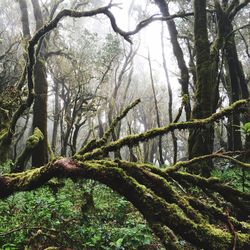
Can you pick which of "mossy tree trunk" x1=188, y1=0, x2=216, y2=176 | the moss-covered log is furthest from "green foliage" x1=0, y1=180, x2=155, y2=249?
"mossy tree trunk" x1=188, y1=0, x2=216, y2=176

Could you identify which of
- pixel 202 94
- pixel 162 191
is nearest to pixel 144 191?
pixel 162 191

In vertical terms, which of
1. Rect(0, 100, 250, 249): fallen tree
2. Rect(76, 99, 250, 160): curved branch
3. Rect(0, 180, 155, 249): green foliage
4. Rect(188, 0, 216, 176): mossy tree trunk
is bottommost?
Rect(0, 180, 155, 249): green foliage

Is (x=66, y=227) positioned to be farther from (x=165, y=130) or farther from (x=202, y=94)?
(x=202, y=94)

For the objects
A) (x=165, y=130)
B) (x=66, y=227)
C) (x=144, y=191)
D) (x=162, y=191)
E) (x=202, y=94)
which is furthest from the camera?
(x=202, y=94)

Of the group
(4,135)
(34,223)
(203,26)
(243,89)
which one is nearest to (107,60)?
(243,89)

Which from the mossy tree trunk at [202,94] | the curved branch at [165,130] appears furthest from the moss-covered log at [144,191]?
the mossy tree trunk at [202,94]

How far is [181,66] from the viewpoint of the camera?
424 inches

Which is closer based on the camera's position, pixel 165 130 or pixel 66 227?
pixel 165 130

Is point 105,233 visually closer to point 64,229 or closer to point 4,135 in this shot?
point 64,229

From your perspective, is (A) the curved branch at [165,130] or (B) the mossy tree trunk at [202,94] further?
(B) the mossy tree trunk at [202,94]

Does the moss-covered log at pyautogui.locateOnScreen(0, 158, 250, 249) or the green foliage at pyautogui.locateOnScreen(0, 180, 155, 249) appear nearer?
the moss-covered log at pyautogui.locateOnScreen(0, 158, 250, 249)

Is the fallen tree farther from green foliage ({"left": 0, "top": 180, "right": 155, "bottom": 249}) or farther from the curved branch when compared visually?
green foliage ({"left": 0, "top": 180, "right": 155, "bottom": 249})

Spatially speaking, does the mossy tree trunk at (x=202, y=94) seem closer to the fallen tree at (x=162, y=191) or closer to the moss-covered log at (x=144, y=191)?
the fallen tree at (x=162, y=191)

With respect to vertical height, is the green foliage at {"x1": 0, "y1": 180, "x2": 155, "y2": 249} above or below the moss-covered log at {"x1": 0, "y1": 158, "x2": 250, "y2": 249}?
below
